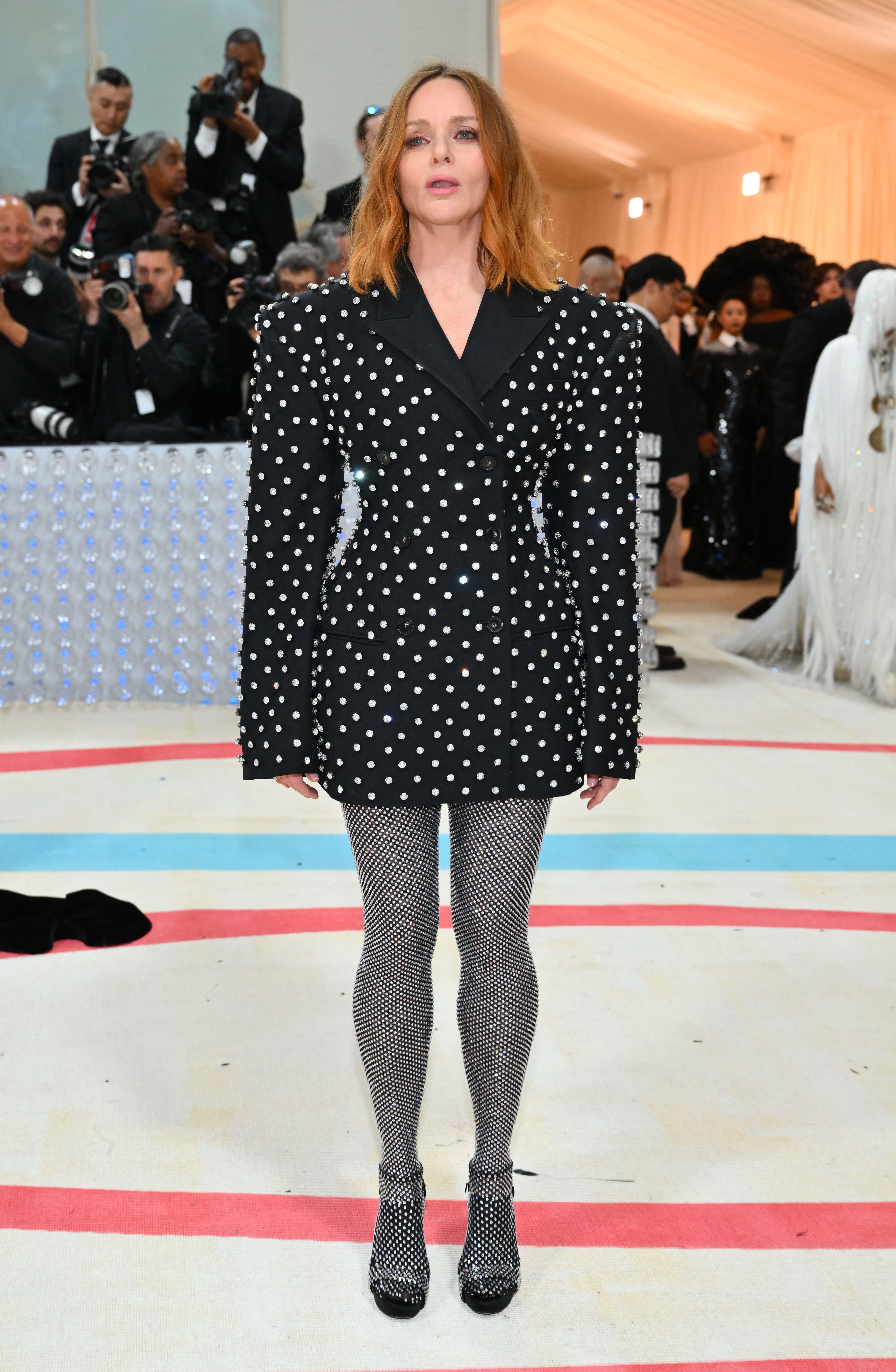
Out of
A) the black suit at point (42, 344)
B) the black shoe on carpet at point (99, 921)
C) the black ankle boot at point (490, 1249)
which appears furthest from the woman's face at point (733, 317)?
the black ankle boot at point (490, 1249)

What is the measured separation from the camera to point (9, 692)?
458 cm

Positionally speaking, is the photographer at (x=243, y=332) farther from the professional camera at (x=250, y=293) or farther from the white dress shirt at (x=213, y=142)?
the white dress shirt at (x=213, y=142)

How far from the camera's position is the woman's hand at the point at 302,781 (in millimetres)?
1586

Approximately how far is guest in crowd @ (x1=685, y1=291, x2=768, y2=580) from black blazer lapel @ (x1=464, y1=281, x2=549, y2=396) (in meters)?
6.43

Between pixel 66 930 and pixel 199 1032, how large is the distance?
0.51m

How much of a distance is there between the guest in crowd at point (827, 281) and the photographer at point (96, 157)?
133 inches

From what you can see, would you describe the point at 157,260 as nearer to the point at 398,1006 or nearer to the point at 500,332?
the point at 500,332

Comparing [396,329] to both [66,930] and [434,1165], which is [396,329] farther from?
[66,930]

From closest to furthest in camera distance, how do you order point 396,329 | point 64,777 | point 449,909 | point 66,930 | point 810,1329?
1. point 396,329
2. point 810,1329
3. point 66,930
4. point 449,909
5. point 64,777

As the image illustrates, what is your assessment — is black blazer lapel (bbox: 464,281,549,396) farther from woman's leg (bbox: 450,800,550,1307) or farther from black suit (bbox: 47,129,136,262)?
black suit (bbox: 47,129,136,262)

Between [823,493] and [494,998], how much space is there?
145 inches

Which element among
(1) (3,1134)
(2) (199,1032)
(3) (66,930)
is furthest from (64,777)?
(1) (3,1134)

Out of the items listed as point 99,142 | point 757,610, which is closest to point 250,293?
point 99,142

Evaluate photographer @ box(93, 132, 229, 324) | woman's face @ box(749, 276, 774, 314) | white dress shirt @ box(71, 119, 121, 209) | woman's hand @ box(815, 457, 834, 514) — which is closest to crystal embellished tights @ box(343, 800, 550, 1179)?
woman's hand @ box(815, 457, 834, 514)
